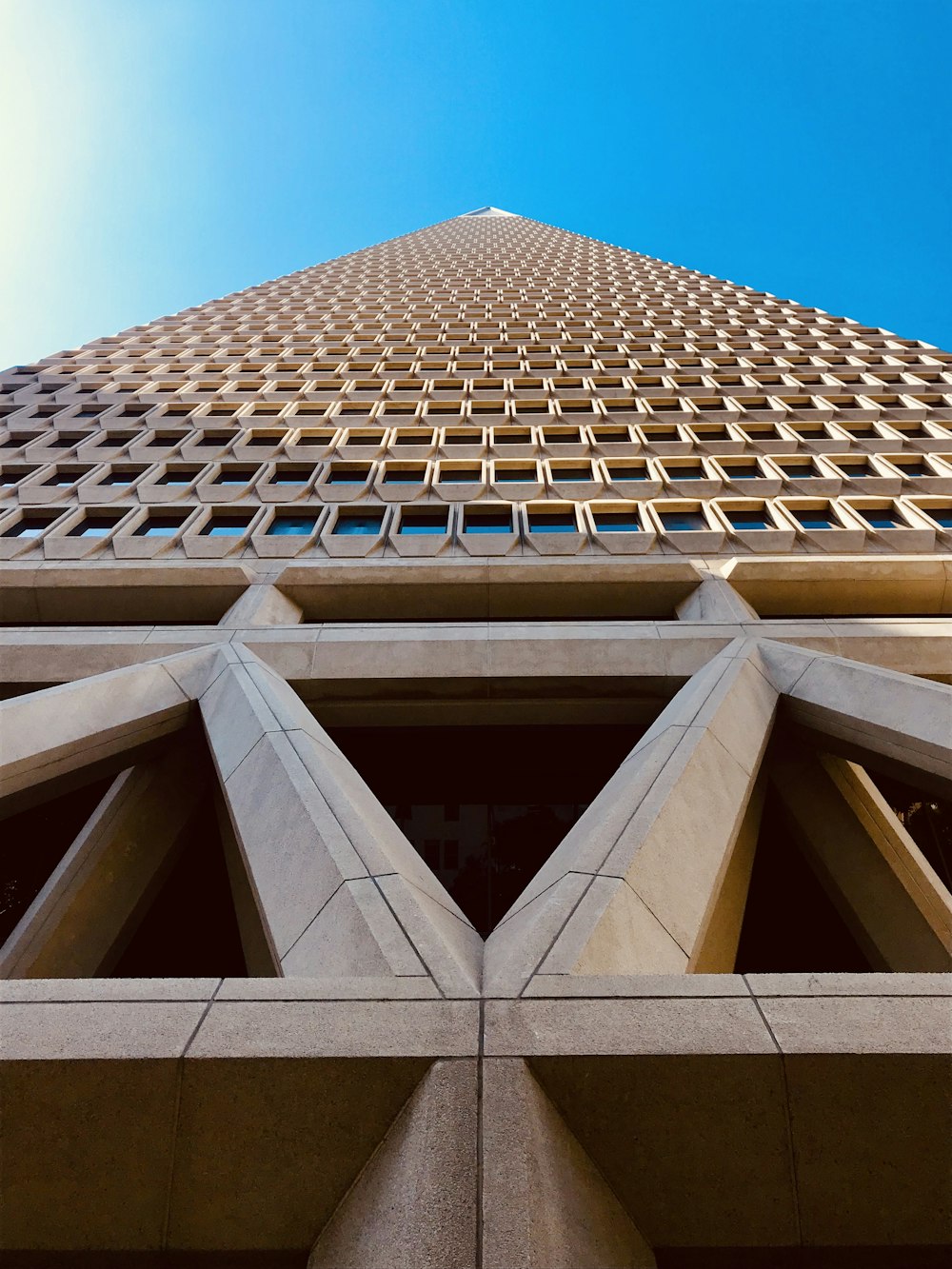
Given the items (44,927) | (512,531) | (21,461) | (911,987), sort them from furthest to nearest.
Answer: (21,461)
(512,531)
(44,927)
(911,987)

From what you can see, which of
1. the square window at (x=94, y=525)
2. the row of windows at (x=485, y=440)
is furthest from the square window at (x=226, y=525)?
the row of windows at (x=485, y=440)

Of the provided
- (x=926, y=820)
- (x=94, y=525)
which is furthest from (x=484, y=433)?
(x=926, y=820)

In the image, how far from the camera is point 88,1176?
384 cm

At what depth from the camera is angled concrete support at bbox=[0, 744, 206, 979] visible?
8.16 metres

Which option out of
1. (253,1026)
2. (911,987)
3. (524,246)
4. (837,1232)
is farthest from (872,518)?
(524,246)

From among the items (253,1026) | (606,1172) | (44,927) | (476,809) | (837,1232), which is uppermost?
(253,1026)

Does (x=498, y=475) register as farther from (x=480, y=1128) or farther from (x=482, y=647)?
(x=480, y=1128)

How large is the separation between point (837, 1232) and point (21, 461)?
73.8ft

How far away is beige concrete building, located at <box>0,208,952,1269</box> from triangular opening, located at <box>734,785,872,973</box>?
5 centimetres

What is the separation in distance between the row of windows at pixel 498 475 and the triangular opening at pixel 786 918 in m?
8.75

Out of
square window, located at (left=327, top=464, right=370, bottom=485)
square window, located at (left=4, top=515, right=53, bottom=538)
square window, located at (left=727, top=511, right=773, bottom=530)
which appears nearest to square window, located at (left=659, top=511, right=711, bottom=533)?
square window, located at (left=727, top=511, right=773, bottom=530)

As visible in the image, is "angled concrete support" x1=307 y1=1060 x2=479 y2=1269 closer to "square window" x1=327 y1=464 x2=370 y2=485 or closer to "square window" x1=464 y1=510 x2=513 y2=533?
"square window" x1=464 y1=510 x2=513 y2=533

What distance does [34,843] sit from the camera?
440 inches

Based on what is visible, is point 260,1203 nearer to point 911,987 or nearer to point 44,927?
point 911,987
